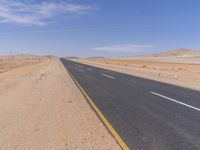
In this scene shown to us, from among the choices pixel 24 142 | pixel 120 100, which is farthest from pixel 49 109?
pixel 24 142

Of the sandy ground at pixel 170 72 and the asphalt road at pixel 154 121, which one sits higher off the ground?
the asphalt road at pixel 154 121

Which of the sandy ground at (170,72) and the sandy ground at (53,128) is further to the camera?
the sandy ground at (170,72)

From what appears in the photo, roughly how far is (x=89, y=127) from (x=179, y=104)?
187 inches

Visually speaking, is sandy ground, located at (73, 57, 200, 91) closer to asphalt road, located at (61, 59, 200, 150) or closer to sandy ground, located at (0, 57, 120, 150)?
asphalt road, located at (61, 59, 200, 150)

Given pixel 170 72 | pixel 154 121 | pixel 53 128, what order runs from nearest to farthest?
1. pixel 53 128
2. pixel 154 121
3. pixel 170 72

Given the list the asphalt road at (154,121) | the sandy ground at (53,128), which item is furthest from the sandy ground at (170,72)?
the sandy ground at (53,128)

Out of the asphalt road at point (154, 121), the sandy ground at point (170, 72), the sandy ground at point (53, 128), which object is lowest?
the sandy ground at point (170, 72)

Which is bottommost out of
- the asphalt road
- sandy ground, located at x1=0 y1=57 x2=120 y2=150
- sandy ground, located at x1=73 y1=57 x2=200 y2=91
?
sandy ground, located at x1=73 y1=57 x2=200 y2=91

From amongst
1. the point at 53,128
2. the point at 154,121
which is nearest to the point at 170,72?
the point at 154,121

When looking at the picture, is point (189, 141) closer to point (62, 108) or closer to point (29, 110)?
point (62, 108)

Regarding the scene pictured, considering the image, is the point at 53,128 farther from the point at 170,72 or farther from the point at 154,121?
the point at 170,72

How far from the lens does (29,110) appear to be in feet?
33.3

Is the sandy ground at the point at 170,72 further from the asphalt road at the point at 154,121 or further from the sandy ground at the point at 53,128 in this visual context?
the sandy ground at the point at 53,128

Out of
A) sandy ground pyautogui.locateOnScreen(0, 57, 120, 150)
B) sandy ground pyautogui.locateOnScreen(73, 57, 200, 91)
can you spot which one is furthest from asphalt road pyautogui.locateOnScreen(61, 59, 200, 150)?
sandy ground pyautogui.locateOnScreen(73, 57, 200, 91)
